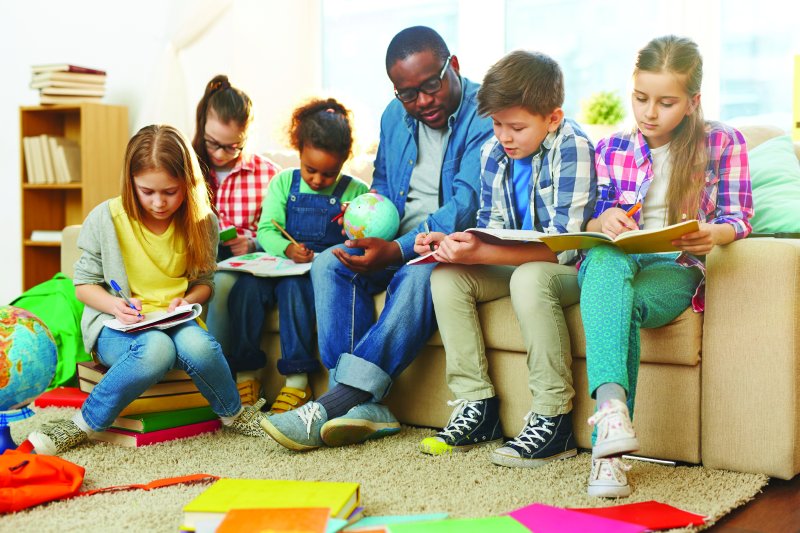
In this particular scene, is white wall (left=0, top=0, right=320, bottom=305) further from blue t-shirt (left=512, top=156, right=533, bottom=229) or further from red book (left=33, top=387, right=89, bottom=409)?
blue t-shirt (left=512, top=156, right=533, bottom=229)

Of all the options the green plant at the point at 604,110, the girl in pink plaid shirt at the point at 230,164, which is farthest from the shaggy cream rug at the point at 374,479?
the green plant at the point at 604,110

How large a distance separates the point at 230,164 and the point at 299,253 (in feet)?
1.57

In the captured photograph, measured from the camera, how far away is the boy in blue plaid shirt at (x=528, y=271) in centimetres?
180

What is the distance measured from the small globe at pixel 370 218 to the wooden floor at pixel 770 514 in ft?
3.44

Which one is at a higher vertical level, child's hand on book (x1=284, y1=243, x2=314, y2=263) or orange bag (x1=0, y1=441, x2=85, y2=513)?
child's hand on book (x1=284, y1=243, x2=314, y2=263)

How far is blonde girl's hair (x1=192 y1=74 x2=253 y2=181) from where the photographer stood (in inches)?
99.3

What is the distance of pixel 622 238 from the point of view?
5.33 ft

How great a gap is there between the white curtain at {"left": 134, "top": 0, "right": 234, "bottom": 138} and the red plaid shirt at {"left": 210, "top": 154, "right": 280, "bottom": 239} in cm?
149

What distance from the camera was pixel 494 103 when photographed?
1888 mm

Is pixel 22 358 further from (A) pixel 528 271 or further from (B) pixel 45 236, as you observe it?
(B) pixel 45 236

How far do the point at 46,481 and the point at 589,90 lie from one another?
2.81 meters

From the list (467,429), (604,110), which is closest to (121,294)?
(467,429)

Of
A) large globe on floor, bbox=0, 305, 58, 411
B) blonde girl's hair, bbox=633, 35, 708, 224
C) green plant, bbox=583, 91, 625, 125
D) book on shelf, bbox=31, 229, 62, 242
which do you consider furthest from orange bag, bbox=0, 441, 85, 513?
book on shelf, bbox=31, 229, 62, 242

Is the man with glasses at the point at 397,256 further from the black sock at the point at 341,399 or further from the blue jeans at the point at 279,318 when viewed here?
the blue jeans at the point at 279,318
